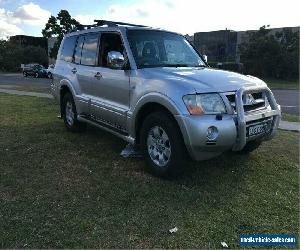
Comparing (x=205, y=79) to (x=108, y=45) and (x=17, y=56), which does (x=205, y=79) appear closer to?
(x=108, y=45)

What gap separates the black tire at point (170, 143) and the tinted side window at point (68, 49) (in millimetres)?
3080

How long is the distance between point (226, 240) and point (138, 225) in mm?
874

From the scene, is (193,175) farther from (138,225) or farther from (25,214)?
(25,214)

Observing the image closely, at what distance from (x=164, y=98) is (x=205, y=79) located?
581 millimetres

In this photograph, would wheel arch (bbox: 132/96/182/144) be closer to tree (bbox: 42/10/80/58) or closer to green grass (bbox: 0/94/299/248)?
green grass (bbox: 0/94/299/248)

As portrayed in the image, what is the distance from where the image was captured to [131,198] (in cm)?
445

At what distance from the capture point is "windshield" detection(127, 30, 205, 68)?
5.64m

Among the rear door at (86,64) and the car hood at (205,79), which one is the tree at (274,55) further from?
the car hood at (205,79)

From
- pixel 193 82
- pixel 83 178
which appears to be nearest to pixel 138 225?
pixel 83 178

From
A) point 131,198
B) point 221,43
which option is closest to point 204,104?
point 131,198

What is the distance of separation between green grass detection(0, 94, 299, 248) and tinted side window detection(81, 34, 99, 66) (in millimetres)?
1481

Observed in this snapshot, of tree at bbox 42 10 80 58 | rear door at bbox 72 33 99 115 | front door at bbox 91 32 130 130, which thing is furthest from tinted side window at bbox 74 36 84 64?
tree at bbox 42 10 80 58

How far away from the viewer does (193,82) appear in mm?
4703

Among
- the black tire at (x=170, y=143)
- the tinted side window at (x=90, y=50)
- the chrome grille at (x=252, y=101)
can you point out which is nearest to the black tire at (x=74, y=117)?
the tinted side window at (x=90, y=50)
